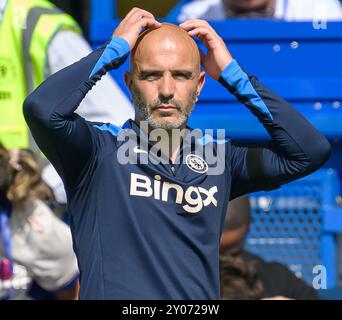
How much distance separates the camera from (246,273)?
4078mm

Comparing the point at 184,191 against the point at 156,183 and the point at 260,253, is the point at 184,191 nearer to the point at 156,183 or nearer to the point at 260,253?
the point at 156,183

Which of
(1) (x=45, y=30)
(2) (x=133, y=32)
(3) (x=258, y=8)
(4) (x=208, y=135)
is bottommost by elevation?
(4) (x=208, y=135)

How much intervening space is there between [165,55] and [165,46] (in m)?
0.03

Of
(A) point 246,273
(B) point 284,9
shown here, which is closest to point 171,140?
(A) point 246,273

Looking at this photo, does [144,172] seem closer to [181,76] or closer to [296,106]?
[181,76]

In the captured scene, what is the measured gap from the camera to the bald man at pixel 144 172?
9.16 ft

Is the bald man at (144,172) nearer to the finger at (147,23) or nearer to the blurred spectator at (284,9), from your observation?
the finger at (147,23)

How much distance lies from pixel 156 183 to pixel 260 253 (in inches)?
65.0

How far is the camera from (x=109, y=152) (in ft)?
9.48

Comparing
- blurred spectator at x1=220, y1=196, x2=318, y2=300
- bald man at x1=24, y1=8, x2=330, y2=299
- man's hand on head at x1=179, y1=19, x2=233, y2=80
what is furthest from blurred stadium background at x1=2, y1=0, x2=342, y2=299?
bald man at x1=24, y1=8, x2=330, y2=299

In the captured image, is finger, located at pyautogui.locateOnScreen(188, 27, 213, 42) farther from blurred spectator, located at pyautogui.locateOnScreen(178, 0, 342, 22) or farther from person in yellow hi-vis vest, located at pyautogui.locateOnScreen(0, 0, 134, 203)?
blurred spectator, located at pyautogui.locateOnScreen(178, 0, 342, 22)

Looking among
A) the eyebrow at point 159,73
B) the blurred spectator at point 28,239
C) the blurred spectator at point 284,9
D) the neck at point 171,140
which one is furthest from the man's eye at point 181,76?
the blurred spectator at point 284,9
